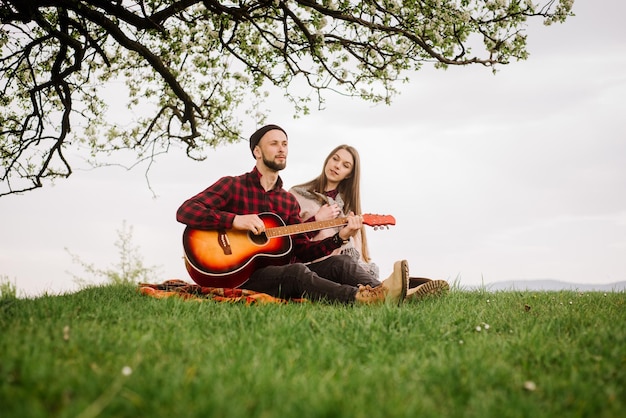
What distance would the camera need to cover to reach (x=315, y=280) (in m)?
5.39

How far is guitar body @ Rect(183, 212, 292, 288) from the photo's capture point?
566 centimetres

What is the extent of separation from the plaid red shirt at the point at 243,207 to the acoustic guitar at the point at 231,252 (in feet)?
0.45

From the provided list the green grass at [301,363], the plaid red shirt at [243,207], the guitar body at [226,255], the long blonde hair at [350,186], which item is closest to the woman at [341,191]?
the long blonde hair at [350,186]

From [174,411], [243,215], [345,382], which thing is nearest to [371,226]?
[243,215]

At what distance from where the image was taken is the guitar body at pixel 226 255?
566 cm

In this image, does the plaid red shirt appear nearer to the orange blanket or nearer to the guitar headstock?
the guitar headstock

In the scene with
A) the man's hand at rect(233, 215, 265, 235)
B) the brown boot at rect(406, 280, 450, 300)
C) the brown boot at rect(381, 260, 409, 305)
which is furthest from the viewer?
the man's hand at rect(233, 215, 265, 235)

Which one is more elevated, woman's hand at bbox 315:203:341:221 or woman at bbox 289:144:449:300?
woman at bbox 289:144:449:300

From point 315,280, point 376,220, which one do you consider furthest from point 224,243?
point 376,220

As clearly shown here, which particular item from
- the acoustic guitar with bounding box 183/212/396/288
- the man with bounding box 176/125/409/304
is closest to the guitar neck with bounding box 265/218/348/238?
the acoustic guitar with bounding box 183/212/396/288

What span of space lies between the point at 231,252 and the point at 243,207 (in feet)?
2.28

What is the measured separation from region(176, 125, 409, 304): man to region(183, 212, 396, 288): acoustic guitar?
8 cm

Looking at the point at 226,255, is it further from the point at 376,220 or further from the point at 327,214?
the point at 376,220

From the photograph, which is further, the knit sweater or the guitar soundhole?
the knit sweater
